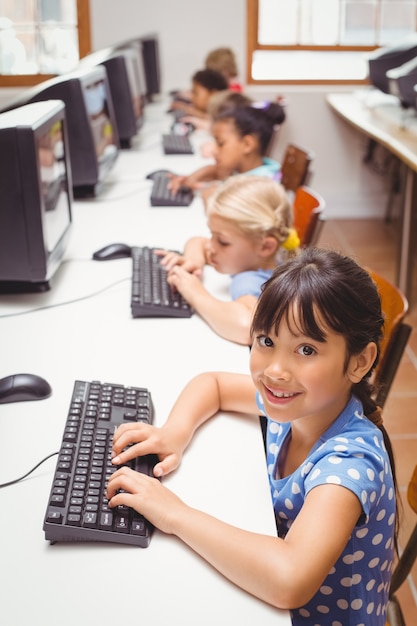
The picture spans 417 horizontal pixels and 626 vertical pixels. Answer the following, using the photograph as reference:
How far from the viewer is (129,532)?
3.21 ft

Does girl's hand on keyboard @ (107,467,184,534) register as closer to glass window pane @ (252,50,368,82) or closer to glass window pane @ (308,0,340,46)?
glass window pane @ (252,50,368,82)

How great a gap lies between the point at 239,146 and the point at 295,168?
0.30 m

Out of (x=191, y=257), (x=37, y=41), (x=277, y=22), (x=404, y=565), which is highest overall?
(x=277, y=22)

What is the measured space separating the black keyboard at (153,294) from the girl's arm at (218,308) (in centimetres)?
2

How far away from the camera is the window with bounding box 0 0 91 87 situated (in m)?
5.21

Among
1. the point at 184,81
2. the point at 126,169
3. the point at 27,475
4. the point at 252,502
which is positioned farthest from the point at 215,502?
the point at 184,81

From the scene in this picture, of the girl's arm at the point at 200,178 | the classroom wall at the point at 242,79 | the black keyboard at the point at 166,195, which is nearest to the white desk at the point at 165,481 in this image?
the black keyboard at the point at 166,195

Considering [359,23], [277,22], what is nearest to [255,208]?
[277,22]

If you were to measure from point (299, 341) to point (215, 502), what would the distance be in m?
0.23

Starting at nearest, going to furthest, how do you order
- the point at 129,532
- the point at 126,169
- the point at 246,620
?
the point at 246,620
the point at 129,532
the point at 126,169

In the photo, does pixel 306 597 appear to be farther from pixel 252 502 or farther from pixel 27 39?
pixel 27 39

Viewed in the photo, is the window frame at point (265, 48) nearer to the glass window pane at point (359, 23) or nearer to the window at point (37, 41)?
the glass window pane at point (359, 23)

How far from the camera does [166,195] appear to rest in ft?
Result: 9.07

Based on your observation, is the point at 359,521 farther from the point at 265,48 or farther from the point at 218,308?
the point at 265,48
